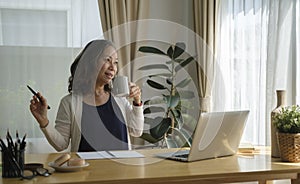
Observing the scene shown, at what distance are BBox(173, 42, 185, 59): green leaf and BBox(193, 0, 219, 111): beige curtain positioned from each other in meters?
0.23

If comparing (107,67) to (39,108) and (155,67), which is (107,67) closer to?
(39,108)

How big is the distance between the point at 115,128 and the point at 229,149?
0.70 metres

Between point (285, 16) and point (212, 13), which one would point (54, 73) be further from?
point (285, 16)

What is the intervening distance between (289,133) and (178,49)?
1941mm

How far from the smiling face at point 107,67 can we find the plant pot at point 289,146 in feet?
3.02

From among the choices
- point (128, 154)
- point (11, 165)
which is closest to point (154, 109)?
point (128, 154)

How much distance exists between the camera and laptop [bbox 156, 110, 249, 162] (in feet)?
6.07

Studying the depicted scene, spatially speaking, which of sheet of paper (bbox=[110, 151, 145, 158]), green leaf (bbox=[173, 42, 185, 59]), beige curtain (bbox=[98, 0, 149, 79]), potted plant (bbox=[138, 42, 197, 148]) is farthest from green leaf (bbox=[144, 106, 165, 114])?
sheet of paper (bbox=[110, 151, 145, 158])

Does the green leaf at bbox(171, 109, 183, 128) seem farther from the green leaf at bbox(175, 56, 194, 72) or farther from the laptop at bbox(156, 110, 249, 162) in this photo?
the laptop at bbox(156, 110, 249, 162)

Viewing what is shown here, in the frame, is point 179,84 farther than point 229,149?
Yes

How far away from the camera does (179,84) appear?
3.87 m

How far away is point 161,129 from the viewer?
361cm

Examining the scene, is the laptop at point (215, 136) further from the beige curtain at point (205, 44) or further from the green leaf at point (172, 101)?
the beige curtain at point (205, 44)

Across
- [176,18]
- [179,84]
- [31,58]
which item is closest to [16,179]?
[31,58]
